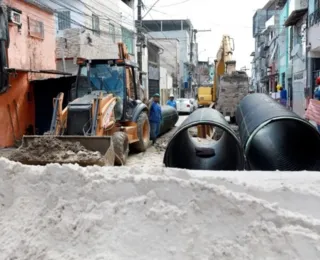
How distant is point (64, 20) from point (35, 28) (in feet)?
17.6

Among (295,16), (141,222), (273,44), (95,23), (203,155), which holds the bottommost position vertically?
(203,155)

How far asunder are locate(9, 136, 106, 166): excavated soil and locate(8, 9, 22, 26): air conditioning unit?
6781 millimetres

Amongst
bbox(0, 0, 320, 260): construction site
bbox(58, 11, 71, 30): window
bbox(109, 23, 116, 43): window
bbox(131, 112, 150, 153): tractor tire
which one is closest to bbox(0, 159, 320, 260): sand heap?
bbox(0, 0, 320, 260): construction site

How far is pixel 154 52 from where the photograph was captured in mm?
38656

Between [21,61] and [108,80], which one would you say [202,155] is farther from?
[21,61]

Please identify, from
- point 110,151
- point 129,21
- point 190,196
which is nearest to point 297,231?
point 190,196

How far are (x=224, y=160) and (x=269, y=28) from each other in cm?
4535

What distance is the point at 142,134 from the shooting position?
11.4m

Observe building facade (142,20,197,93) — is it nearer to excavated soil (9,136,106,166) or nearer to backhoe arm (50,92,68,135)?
backhoe arm (50,92,68,135)

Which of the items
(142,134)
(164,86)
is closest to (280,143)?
(142,134)

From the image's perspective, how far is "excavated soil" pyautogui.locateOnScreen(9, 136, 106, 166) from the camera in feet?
24.8

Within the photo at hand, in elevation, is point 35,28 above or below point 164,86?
above

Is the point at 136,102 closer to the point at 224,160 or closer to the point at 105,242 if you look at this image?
the point at 224,160

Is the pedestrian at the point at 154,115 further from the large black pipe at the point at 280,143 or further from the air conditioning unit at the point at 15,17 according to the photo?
the air conditioning unit at the point at 15,17
